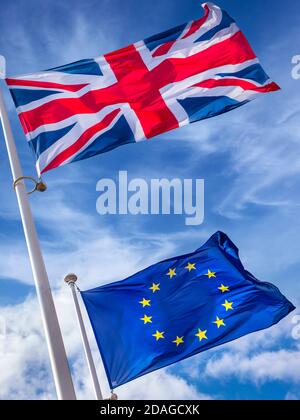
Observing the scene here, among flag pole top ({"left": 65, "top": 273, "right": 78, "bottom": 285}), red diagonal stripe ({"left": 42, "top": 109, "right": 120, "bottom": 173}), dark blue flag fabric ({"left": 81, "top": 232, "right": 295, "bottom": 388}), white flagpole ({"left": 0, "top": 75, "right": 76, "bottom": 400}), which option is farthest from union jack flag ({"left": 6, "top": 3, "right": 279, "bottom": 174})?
dark blue flag fabric ({"left": 81, "top": 232, "right": 295, "bottom": 388})

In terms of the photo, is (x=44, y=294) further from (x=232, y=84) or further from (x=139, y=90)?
(x=232, y=84)

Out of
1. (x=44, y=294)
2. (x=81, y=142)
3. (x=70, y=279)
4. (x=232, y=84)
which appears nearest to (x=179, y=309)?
(x=70, y=279)

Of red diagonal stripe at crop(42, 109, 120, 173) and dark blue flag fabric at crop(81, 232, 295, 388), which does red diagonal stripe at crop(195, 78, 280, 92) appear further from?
dark blue flag fabric at crop(81, 232, 295, 388)

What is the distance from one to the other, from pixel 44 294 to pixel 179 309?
615 centimetres

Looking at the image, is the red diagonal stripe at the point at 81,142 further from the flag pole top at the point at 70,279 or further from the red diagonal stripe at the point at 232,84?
the flag pole top at the point at 70,279

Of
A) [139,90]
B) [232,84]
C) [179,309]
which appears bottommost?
[179,309]

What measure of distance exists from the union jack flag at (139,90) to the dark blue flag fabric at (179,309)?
147 inches

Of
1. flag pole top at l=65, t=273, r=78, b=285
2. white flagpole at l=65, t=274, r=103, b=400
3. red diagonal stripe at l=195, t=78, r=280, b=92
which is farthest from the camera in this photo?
flag pole top at l=65, t=273, r=78, b=285

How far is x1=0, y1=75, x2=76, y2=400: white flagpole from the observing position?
7262 millimetres

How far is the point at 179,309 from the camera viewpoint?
13.6 m

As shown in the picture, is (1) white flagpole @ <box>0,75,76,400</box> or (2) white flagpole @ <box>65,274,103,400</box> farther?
(2) white flagpole @ <box>65,274,103,400</box>

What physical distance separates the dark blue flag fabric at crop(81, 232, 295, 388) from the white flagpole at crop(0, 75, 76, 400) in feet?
14.2
